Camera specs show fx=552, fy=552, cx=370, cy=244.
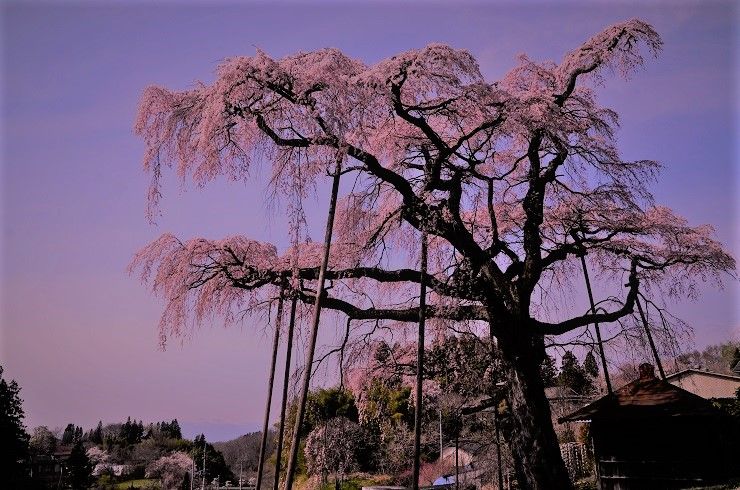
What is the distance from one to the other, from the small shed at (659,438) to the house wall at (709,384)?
1347 cm

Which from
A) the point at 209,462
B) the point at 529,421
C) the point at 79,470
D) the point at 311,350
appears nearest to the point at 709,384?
the point at 529,421

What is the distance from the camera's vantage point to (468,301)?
12.4m

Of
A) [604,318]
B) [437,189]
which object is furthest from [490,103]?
[604,318]

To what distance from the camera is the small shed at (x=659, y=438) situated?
1352cm

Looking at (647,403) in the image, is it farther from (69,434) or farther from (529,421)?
(69,434)

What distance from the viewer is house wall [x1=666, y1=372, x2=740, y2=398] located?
26.7 m

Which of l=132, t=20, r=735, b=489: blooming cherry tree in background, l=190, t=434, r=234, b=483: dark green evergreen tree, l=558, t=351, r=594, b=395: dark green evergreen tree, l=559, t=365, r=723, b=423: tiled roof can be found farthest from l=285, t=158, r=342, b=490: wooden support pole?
l=190, t=434, r=234, b=483: dark green evergreen tree

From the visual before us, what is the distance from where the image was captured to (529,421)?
37.0 feet

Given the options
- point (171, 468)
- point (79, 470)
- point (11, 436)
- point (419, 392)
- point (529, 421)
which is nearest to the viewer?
point (419, 392)

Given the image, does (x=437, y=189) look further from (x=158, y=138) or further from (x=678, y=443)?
(x=678, y=443)

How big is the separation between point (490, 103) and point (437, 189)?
199 cm

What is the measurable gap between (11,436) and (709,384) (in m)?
34.3

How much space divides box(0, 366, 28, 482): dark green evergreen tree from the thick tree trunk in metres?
25.1

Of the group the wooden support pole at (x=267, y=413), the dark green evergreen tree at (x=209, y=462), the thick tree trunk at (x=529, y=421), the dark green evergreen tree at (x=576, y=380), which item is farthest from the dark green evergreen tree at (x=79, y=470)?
the thick tree trunk at (x=529, y=421)
